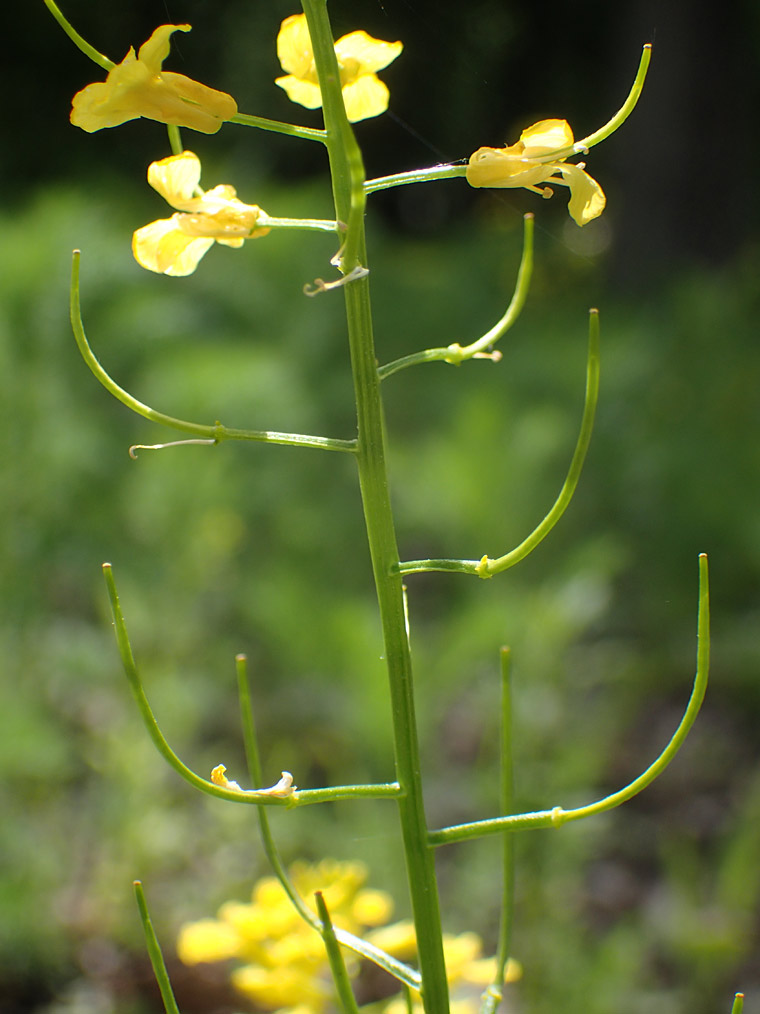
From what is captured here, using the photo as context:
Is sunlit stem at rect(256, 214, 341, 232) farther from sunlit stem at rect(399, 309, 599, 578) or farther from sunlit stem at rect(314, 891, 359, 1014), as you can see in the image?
sunlit stem at rect(314, 891, 359, 1014)

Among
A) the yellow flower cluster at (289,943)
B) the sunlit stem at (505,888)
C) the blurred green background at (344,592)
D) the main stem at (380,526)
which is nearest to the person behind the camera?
the main stem at (380,526)

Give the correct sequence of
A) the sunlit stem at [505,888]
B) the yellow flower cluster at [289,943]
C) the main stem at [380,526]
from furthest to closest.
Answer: the yellow flower cluster at [289,943] → the sunlit stem at [505,888] → the main stem at [380,526]

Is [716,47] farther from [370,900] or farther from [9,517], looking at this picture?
[370,900]

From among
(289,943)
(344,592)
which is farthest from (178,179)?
(344,592)

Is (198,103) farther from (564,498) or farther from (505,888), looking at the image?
(505,888)

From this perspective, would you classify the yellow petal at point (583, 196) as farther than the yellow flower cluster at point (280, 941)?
No

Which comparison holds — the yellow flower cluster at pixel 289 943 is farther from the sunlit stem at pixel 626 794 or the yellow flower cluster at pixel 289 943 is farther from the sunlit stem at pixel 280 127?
the sunlit stem at pixel 280 127

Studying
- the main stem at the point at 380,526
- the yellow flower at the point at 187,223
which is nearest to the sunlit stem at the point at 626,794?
the main stem at the point at 380,526

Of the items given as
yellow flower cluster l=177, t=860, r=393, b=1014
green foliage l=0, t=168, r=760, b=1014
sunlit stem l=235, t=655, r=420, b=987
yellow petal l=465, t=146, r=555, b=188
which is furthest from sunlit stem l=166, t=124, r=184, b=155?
green foliage l=0, t=168, r=760, b=1014
